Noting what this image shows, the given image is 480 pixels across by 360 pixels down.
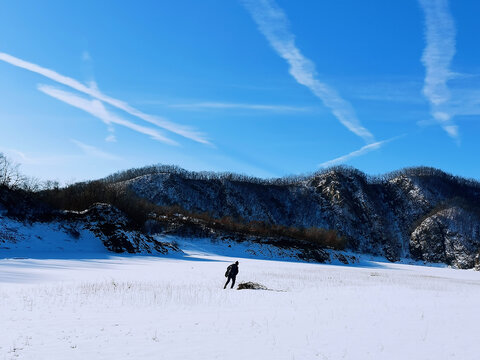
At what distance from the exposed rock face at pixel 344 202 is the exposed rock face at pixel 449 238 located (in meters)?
0.38

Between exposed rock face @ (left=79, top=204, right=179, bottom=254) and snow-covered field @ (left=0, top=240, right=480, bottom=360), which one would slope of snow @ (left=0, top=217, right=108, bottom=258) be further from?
snow-covered field @ (left=0, top=240, right=480, bottom=360)

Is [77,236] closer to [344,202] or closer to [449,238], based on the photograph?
[344,202]

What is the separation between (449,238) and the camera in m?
139

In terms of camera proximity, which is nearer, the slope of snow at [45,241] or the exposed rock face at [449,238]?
the slope of snow at [45,241]

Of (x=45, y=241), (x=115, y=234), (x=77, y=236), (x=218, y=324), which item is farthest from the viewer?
(x=115, y=234)

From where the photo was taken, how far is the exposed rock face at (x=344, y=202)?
14188cm

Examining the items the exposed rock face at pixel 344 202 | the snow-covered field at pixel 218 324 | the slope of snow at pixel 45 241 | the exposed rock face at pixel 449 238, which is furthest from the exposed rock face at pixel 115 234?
the exposed rock face at pixel 449 238

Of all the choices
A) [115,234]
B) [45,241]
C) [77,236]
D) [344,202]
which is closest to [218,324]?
[45,241]

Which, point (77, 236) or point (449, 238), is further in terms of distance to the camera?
point (449, 238)

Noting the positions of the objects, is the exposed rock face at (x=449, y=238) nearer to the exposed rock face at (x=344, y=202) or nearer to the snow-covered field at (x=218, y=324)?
the exposed rock face at (x=344, y=202)

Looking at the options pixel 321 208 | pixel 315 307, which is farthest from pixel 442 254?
pixel 315 307

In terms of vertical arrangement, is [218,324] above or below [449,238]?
below

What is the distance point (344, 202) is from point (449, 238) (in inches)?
1683

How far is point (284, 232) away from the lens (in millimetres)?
94375
